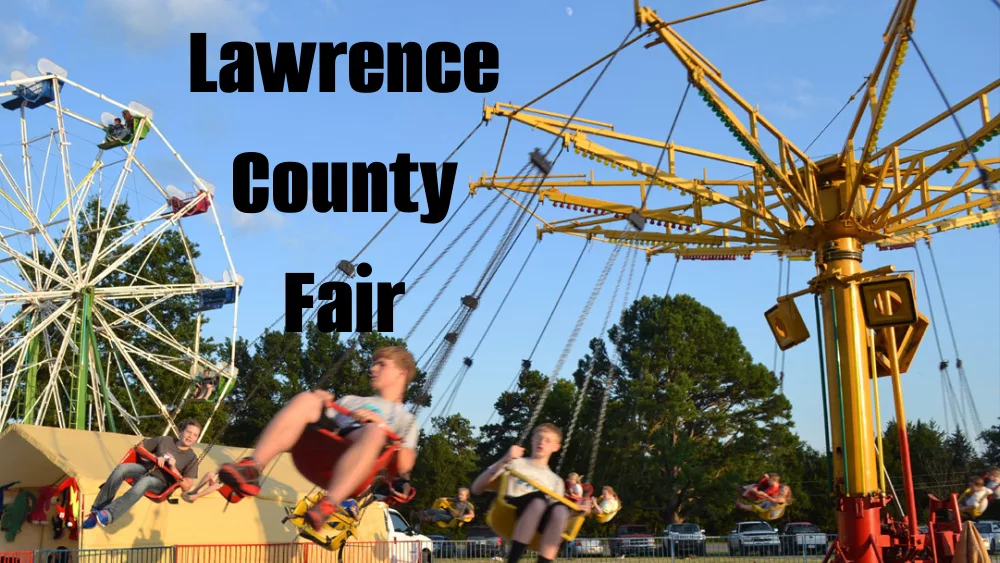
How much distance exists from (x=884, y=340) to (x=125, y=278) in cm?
4418

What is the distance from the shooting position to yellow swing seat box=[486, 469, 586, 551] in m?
7.89

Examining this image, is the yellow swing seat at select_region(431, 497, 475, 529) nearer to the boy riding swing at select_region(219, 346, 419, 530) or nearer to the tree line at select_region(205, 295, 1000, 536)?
the boy riding swing at select_region(219, 346, 419, 530)

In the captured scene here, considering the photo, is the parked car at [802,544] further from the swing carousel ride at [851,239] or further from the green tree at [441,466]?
the green tree at [441,466]

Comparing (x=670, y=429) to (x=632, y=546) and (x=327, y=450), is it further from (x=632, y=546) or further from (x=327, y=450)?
(x=327, y=450)

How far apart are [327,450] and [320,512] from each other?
1.36 ft

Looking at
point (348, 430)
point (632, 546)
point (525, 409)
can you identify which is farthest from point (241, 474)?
point (525, 409)

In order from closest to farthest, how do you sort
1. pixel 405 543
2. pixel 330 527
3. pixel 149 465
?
1. pixel 330 527
2. pixel 149 465
3. pixel 405 543

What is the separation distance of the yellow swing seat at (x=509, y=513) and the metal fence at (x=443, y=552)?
912 centimetres

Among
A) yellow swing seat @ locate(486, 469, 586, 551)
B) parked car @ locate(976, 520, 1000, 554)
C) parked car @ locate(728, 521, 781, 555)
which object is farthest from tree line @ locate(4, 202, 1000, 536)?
yellow swing seat @ locate(486, 469, 586, 551)

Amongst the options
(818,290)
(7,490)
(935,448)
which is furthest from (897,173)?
(935,448)

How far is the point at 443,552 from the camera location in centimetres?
2373

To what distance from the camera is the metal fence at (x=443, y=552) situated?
1591cm

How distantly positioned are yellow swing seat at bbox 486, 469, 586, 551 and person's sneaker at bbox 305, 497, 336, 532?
1.66 m

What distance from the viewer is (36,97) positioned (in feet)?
97.0
